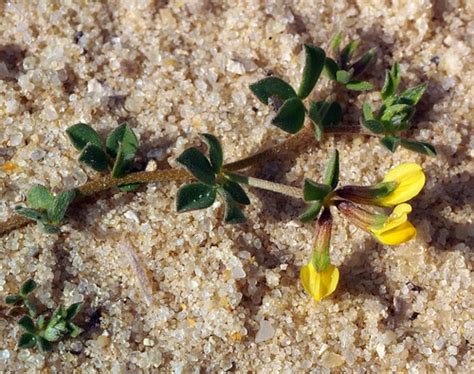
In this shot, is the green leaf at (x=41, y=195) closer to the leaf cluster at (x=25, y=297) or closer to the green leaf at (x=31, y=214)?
the green leaf at (x=31, y=214)

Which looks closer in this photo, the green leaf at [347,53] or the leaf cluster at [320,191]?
the leaf cluster at [320,191]

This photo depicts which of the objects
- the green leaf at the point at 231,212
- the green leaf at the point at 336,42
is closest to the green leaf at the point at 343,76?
the green leaf at the point at 336,42

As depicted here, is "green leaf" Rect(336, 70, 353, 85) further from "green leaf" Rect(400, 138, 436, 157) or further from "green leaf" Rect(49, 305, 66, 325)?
"green leaf" Rect(49, 305, 66, 325)

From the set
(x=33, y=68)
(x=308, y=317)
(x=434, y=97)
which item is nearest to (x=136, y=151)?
(x=33, y=68)

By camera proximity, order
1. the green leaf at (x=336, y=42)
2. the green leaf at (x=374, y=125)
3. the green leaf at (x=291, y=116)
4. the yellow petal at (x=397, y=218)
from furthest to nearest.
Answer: the green leaf at (x=336, y=42)
the green leaf at (x=374, y=125)
the green leaf at (x=291, y=116)
the yellow petal at (x=397, y=218)

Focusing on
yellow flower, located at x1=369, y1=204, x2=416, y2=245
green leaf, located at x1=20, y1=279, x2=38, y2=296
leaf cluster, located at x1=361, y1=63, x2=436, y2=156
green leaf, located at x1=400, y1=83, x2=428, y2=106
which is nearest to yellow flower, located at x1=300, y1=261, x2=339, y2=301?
yellow flower, located at x1=369, y1=204, x2=416, y2=245

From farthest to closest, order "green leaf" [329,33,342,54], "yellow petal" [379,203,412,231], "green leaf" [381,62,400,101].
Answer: "green leaf" [329,33,342,54] → "green leaf" [381,62,400,101] → "yellow petal" [379,203,412,231]

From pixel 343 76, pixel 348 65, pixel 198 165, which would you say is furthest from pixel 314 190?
pixel 348 65

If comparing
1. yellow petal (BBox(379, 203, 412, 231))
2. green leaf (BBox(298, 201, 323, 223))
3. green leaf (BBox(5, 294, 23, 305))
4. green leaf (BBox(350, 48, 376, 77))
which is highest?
green leaf (BBox(350, 48, 376, 77))
